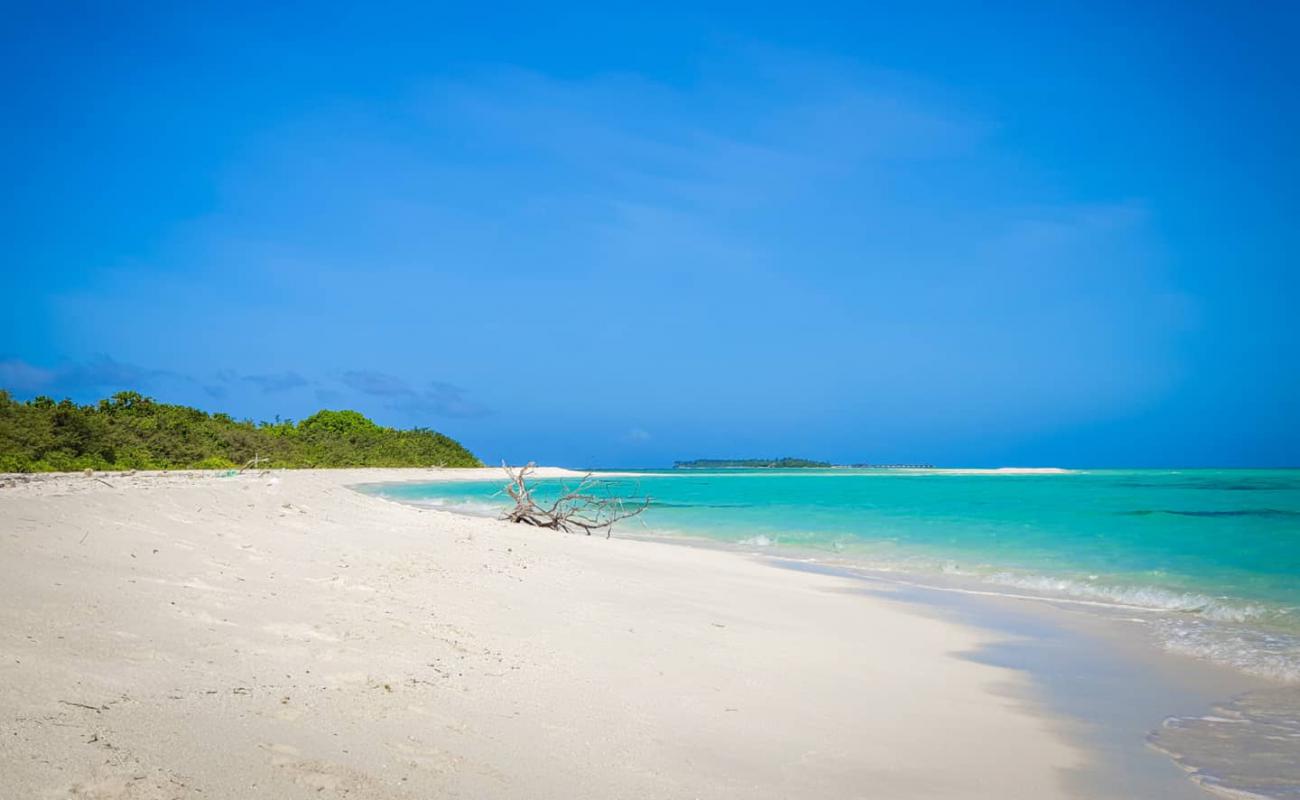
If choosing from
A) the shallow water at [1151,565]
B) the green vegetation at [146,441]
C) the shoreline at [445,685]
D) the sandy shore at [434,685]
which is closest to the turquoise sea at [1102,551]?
the shallow water at [1151,565]

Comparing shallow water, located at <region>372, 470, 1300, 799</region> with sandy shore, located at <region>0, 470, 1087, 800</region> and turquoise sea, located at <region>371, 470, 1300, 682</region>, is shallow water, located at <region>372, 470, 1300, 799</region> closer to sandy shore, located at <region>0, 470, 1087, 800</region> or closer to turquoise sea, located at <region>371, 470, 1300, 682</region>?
turquoise sea, located at <region>371, 470, 1300, 682</region>

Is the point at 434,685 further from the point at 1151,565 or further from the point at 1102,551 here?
the point at 1102,551

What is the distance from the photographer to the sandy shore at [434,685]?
2.93m

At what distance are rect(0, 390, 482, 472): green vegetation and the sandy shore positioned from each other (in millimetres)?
20398

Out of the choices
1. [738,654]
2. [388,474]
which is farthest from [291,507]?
[388,474]

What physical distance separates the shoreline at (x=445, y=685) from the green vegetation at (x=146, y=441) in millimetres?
20126

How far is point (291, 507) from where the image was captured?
11711 mm

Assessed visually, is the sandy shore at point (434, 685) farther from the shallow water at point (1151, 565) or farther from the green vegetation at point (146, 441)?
the green vegetation at point (146, 441)

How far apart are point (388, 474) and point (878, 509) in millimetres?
38881

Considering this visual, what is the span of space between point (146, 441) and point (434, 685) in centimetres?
3457

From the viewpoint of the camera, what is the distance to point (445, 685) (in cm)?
425

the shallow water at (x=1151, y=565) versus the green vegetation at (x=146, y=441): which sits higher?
the green vegetation at (x=146, y=441)

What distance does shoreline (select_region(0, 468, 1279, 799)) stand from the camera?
117 inches

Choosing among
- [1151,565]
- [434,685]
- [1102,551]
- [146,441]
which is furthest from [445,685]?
[146,441]
